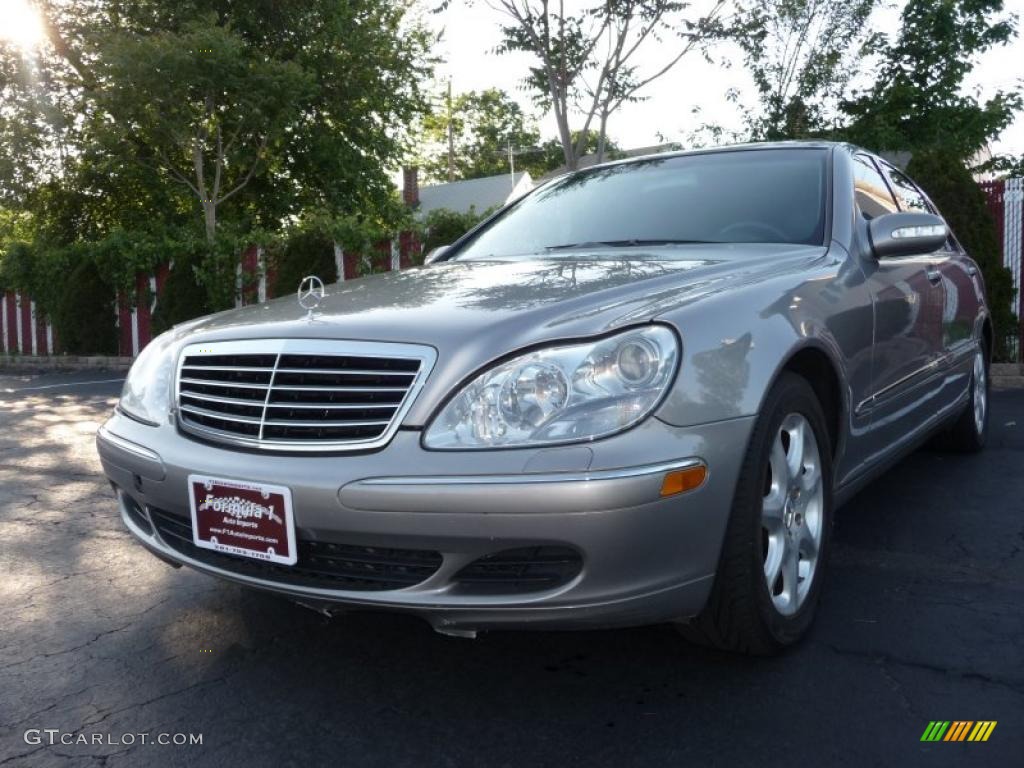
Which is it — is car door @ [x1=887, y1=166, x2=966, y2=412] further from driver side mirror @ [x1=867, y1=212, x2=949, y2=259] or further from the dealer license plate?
the dealer license plate

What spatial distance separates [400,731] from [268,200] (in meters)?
21.3

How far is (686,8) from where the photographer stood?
12.9 metres

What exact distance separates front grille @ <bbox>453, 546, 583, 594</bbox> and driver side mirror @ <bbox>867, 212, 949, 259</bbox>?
5.85ft

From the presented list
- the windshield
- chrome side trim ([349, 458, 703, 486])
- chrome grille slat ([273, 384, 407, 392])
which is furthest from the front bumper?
the windshield

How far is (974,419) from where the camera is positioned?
485cm

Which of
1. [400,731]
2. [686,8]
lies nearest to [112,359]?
[686,8]

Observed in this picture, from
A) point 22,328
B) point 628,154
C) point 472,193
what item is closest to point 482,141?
point 472,193

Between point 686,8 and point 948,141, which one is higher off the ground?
point 686,8

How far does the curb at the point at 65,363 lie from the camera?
13.8 meters

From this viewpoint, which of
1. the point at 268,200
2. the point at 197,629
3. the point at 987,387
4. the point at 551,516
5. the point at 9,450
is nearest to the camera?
the point at 551,516

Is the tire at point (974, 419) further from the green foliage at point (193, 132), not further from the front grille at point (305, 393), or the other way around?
the green foliage at point (193, 132)

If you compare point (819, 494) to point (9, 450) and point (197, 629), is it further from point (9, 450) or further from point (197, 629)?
point (9, 450)

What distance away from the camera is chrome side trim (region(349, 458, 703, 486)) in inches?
75.9

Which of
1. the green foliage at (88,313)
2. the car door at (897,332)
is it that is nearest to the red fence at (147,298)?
the green foliage at (88,313)
